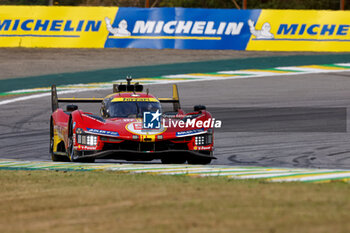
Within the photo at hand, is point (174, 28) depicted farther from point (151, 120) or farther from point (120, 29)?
point (151, 120)

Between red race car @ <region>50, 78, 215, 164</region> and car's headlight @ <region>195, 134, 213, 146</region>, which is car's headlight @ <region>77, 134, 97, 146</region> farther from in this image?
car's headlight @ <region>195, 134, 213, 146</region>

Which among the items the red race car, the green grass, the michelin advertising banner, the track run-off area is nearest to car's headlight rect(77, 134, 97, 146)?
the red race car

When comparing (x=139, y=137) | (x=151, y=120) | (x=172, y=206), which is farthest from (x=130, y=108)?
(x=172, y=206)

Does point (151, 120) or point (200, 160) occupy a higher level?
point (151, 120)

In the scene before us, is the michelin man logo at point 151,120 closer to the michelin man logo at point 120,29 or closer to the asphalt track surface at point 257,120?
the asphalt track surface at point 257,120

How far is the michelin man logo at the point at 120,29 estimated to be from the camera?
28594mm

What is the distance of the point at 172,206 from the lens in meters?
6.96

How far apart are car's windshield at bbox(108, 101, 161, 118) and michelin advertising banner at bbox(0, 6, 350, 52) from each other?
1522 centimetres

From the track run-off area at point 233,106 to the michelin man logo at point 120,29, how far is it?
271 centimetres

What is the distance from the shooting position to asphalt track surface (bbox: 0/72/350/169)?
44.4 feet

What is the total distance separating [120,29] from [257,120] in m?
12.1

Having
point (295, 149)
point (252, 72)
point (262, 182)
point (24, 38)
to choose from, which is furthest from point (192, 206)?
point (24, 38)

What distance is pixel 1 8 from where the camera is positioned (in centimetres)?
2889

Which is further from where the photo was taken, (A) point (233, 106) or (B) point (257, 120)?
(A) point (233, 106)
